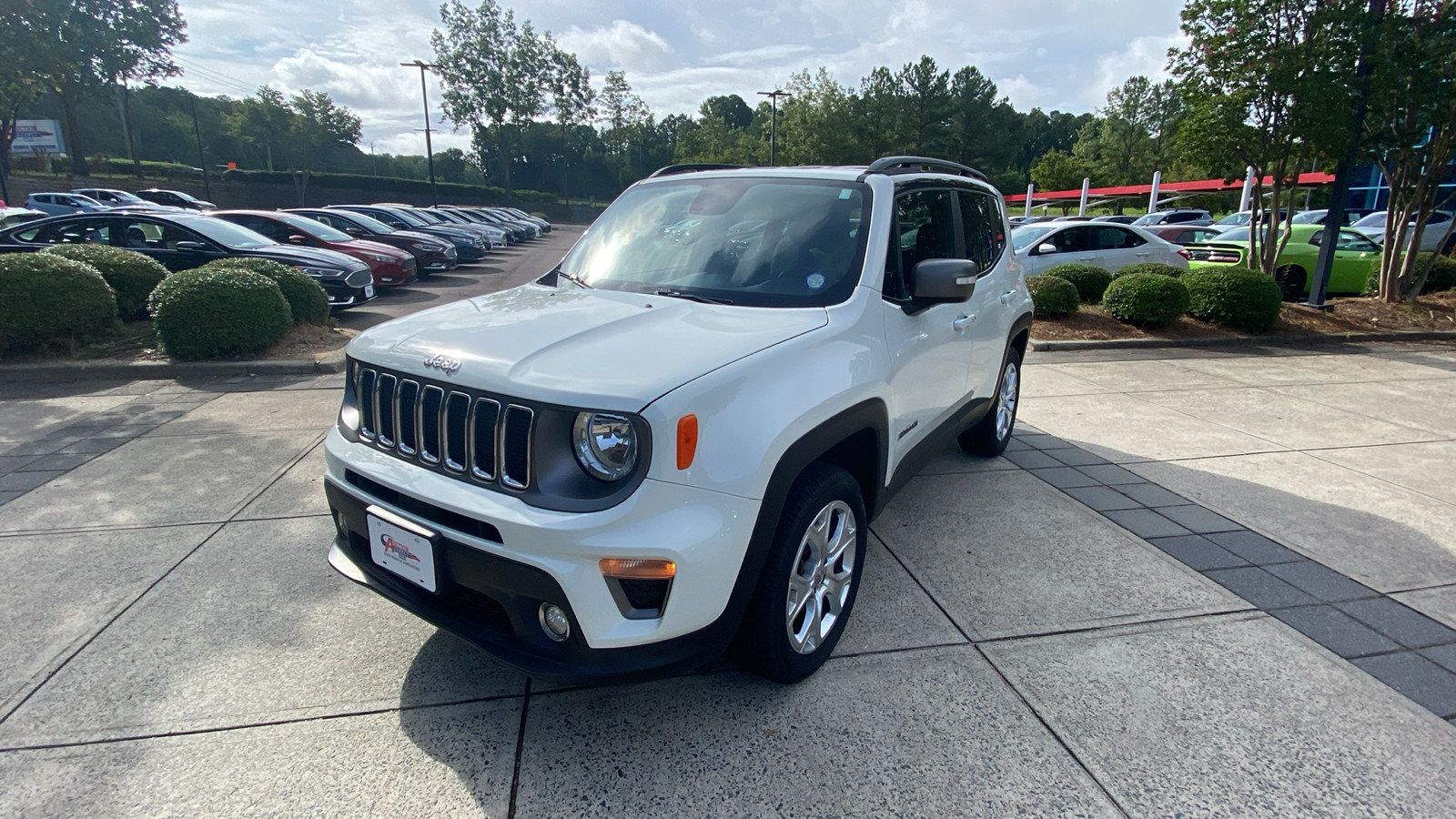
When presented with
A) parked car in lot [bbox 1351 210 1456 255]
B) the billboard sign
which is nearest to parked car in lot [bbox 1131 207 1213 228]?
parked car in lot [bbox 1351 210 1456 255]

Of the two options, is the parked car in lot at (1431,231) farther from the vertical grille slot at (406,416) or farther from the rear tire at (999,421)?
the vertical grille slot at (406,416)

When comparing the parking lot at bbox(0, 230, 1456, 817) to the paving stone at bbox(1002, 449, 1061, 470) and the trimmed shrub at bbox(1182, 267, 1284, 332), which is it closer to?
the paving stone at bbox(1002, 449, 1061, 470)

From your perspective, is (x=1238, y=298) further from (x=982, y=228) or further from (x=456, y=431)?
(x=456, y=431)

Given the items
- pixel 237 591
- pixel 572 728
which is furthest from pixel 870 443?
pixel 237 591

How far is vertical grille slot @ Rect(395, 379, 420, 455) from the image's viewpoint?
94.9 inches

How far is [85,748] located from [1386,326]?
581 inches

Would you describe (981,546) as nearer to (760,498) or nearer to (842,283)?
(842,283)

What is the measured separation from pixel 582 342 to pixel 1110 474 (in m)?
4.06

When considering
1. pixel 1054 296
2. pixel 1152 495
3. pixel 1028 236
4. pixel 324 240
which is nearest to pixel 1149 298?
pixel 1054 296

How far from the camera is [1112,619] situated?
10.5 ft

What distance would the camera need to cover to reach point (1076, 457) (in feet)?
17.6

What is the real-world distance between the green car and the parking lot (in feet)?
31.7

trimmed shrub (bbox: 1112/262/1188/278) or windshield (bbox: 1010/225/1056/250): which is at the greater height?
windshield (bbox: 1010/225/1056/250)

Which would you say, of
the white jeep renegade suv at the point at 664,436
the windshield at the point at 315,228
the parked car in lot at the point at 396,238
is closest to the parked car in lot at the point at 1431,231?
the white jeep renegade suv at the point at 664,436
